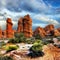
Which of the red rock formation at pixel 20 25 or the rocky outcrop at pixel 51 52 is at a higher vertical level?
the red rock formation at pixel 20 25

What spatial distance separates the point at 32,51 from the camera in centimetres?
2970

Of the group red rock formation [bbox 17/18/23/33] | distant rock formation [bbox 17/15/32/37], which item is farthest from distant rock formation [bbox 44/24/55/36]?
distant rock formation [bbox 17/15/32/37]

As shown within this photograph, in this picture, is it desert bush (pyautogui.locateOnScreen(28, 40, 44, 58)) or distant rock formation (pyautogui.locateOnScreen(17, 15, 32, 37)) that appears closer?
desert bush (pyautogui.locateOnScreen(28, 40, 44, 58))

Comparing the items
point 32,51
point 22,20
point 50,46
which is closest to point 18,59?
point 32,51

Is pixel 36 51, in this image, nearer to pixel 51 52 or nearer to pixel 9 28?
pixel 51 52

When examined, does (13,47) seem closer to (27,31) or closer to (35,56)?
(35,56)

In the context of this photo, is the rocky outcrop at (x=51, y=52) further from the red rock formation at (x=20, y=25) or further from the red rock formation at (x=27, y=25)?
the red rock formation at (x=20, y=25)

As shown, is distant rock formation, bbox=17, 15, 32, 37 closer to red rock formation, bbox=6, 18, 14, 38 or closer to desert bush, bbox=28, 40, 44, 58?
red rock formation, bbox=6, 18, 14, 38

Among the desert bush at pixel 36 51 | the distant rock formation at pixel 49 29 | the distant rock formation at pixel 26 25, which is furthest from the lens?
the distant rock formation at pixel 49 29

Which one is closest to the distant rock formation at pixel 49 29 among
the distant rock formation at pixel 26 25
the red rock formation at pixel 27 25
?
the distant rock formation at pixel 26 25

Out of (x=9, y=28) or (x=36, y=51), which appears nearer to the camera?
(x=36, y=51)

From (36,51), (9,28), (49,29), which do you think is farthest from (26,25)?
(36,51)

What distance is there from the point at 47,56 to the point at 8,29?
8014 cm

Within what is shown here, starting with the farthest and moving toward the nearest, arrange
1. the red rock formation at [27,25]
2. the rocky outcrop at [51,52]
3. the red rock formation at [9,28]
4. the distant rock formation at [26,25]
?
the red rock formation at [9,28]
the distant rock formation at [26,25]
the red rock formation at [27,25]
the rocky outcrop at [51,52]
